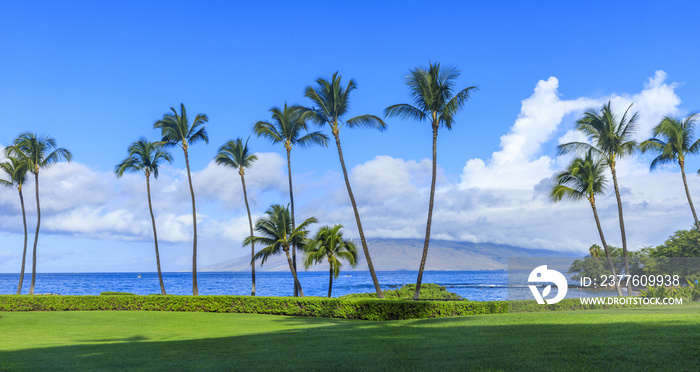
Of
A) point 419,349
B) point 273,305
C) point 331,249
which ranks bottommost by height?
point 273,305

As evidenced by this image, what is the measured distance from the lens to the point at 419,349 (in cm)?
1037

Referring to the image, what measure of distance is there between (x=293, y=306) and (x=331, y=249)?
716cm

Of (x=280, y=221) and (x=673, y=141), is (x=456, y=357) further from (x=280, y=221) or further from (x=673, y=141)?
(x=673, y=141)

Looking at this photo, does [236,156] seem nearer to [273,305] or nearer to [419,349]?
[273,305]

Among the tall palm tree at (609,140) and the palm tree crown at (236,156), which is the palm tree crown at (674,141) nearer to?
the tall palm tree at (609,140)

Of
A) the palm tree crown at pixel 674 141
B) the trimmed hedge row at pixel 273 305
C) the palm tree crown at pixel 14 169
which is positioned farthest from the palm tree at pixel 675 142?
the palm tree crown at pixel 14 169

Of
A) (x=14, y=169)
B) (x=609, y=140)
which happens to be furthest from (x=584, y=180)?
(x=14, y=169)

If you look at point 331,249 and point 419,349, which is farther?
point 331,249

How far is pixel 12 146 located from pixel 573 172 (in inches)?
1547

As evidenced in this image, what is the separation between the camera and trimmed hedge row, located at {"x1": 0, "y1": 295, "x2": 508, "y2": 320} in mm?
23219

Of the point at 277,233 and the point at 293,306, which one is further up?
the point at 277,233

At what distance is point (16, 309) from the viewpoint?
31.6 m

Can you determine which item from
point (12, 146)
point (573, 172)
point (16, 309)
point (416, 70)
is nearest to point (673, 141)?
point (573, 172)

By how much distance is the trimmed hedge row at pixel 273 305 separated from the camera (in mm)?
23219
